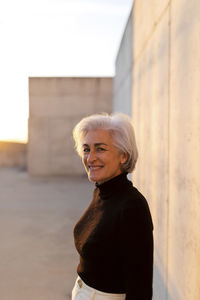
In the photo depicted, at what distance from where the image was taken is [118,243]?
140 centimetres

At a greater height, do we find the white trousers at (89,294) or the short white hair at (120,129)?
the short white hair at (120,129)

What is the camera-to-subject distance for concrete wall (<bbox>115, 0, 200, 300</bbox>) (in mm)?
1821

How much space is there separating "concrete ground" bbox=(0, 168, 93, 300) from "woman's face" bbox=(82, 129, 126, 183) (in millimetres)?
2573

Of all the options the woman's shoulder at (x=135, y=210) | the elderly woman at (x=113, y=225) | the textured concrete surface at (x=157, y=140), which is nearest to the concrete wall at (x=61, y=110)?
the textured concrete surface at (x=157, y=140)

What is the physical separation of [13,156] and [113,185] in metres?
15.0

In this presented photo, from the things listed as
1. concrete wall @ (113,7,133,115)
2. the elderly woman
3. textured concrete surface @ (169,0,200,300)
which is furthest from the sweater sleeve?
concrete wall @ (113,7,133,115)

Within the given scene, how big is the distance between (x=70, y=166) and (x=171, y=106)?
35.7 ft

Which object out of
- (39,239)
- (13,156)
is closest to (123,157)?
(39,239)

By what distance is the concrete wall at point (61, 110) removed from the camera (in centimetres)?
1297

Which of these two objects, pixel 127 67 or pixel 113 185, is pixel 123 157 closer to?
pixel 113 185

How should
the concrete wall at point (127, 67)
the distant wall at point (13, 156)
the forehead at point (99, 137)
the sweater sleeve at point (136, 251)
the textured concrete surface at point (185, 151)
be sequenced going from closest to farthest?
1. the sweater sleeve at point (136, 251)
2. the forehead at point (99, 137)
3. the textured concrete surface at point (185, 151)
4. the concrete wall at point (127, 67)
5. the distant wall at point (13, 156)

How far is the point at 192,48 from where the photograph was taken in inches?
73.2

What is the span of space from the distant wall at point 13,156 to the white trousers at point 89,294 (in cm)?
1454

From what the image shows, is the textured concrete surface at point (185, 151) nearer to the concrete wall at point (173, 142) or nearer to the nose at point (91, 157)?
the concrete wall at point (173, 142)
